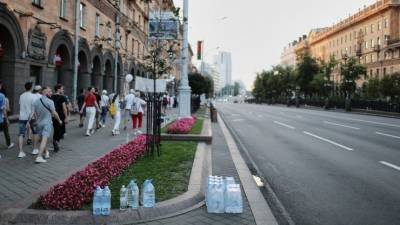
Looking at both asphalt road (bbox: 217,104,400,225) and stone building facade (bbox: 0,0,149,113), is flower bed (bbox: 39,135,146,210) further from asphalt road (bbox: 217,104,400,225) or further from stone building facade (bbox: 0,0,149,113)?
stone building facade (bbox: 0,0,149,113)

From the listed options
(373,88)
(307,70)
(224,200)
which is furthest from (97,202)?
(307,70)

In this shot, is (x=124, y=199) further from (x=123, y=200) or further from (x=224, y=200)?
(x=224, y=200)

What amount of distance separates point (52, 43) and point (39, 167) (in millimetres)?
14776

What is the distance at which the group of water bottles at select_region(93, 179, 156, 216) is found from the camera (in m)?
5.54

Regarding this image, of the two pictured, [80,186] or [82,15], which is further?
[82,15]

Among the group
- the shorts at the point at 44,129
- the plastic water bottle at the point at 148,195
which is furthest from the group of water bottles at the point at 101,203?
the shorts at the point at 44,129

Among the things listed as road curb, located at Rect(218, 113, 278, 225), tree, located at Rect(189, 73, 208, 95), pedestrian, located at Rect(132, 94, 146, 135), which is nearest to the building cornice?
tree, located at Rect(189, 73, 208, 95)

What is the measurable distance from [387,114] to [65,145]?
133ft

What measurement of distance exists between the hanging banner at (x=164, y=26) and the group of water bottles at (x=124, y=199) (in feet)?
25.1

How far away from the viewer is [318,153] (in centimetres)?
1270

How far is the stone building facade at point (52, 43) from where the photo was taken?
61.2ft

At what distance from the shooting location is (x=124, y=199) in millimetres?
5762

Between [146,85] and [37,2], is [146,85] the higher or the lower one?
the lower one

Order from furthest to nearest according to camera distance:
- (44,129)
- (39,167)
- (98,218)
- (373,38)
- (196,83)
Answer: (373,38) < (196,83) < (44,129) < (39,167) < (98,218)
